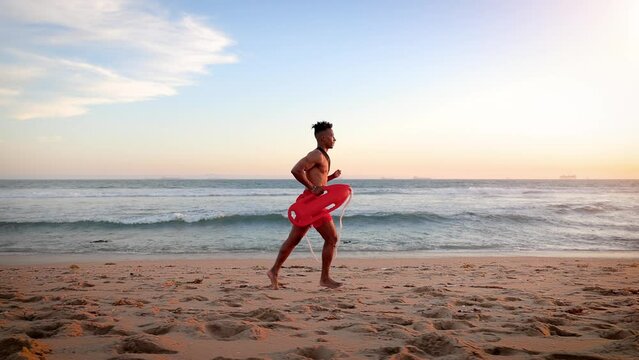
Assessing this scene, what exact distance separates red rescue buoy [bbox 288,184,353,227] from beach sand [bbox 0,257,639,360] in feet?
2.87

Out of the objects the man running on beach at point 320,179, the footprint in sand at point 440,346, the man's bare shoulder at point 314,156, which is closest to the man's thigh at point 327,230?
the man running on beach at point 320,179

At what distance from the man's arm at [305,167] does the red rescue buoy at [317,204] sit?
178 mm

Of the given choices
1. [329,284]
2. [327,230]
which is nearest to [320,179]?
[327,230]

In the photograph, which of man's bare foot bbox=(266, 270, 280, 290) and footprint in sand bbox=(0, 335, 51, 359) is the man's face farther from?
footprint in sand bbox=(0, 335, 51, 359)

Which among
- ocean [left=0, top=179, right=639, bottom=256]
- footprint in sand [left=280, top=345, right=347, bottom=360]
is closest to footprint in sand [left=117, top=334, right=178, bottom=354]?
footprint in sand [left=280, top=345, right=347, bottom=360]

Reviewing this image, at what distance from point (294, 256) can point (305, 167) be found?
5.03 metres

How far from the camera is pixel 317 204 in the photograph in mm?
5238

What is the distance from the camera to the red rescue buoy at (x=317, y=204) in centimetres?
521

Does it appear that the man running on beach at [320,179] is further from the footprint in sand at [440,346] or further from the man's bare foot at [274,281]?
the footprint in sand at [440,346]

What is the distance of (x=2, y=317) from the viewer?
145 inches

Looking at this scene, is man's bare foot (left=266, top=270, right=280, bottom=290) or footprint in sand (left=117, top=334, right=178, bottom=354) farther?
man's bare foot (left=266, top=270, right=280, bottom=290)

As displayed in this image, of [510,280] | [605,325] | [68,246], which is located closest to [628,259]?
[510,280]

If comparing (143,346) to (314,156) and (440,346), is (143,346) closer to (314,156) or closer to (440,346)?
(440,346)

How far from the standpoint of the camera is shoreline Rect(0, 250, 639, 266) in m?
9.27
